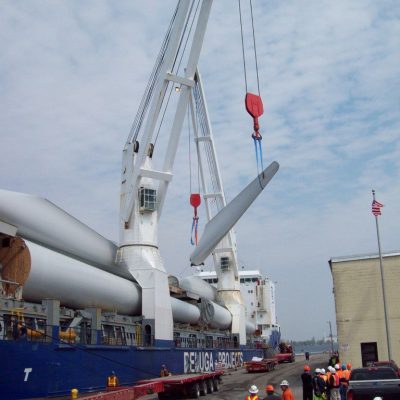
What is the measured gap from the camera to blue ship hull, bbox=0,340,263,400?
1789 centimetres

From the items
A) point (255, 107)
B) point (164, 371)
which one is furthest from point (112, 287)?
point (255, 107)

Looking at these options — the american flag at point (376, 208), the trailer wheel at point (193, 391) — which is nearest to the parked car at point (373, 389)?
the trailer wheel at point (193, 391)

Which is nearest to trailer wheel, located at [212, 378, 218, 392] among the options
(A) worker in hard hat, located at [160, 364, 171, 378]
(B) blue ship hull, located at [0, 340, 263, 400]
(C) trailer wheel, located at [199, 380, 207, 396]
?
(C) trailer wheel, located at [199, 380, 207, 396]

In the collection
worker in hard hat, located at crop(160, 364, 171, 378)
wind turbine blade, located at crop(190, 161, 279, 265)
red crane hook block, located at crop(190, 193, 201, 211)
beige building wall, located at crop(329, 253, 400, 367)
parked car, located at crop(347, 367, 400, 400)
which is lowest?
worker in hard hat, located at crop(160, 364, 171, 378)

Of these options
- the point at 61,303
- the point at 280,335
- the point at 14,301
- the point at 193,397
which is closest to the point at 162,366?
the point at 193,397

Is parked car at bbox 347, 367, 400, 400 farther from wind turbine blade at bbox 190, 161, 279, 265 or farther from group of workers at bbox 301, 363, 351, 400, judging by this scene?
wind turbine blade at bbox 190, 161, 279, 265

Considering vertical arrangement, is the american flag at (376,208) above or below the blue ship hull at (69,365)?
above

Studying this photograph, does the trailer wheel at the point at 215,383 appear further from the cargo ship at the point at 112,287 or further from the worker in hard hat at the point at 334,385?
the worker in hard hat at the point at 334,385

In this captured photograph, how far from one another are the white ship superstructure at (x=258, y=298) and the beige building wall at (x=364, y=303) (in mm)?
39007

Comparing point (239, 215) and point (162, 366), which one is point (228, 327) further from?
point (239, 215)

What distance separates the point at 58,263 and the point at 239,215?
9.45 meters

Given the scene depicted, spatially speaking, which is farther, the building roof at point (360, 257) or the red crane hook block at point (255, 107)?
the building roof at point (360, 257)

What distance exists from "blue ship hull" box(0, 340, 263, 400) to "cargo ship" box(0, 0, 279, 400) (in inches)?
1.5

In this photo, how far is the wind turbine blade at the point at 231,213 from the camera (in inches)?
1037
